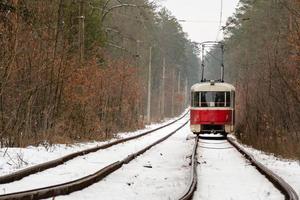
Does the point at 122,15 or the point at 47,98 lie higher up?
the point at 122,15

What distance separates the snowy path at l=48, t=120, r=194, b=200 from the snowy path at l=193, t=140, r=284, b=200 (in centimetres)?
40

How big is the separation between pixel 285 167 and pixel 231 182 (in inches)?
151

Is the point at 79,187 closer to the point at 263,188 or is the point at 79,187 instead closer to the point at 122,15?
the point at 263,188

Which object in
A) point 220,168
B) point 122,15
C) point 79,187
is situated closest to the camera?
point 79,187

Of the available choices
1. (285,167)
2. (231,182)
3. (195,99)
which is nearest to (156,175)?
(231,182)

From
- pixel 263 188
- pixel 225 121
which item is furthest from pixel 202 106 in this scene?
pixel 263 188

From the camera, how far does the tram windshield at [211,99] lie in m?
28.0

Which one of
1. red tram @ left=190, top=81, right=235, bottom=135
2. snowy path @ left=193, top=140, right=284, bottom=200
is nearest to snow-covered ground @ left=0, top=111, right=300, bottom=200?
snowy path @ left=193, top=140, right=284, bottom=200

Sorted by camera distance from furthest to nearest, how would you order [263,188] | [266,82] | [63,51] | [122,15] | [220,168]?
1. [122,15]
2. [266,82]
3. [63,51]
4. [220,168]
5. [263,188]

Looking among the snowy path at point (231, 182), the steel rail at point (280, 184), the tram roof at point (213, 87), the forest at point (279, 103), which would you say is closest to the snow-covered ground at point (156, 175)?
the snowy path at point (231, 182)

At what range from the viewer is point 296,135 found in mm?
18391

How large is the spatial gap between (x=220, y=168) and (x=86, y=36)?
18657mm

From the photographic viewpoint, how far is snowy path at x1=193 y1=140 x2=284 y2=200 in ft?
30.8

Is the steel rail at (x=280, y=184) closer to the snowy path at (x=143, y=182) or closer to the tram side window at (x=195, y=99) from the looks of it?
the snowy path at (x=143, y=182)
